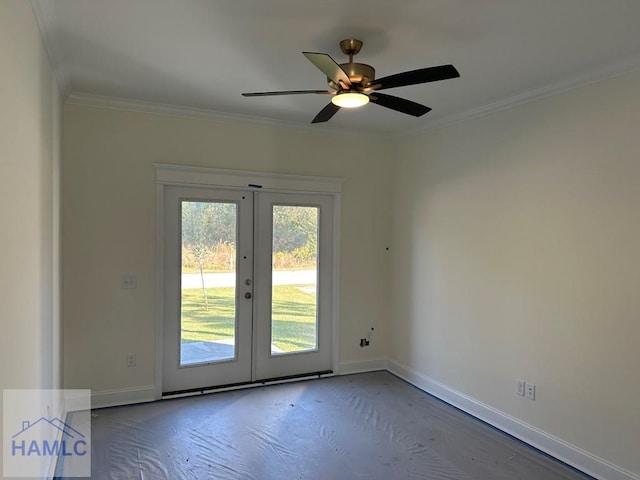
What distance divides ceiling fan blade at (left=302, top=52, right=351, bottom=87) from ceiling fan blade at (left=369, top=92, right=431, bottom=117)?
0.90 ft

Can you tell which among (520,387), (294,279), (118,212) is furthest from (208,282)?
(520,387)

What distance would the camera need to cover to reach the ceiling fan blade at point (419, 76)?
202cm

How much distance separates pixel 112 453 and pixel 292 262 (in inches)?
88.0

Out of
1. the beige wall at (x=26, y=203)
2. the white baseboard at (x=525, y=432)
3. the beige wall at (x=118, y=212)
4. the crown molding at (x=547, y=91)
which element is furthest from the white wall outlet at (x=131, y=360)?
the crown molding at (x=547, y=91)

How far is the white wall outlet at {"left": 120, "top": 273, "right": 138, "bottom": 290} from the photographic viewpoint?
11.8ft

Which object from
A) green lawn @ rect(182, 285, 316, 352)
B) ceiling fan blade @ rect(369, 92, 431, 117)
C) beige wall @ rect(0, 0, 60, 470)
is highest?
ceiling fan blade @ rect(369, 92, 431, 117)

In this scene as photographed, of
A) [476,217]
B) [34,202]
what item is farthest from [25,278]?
[476,217]

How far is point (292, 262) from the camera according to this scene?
4.30 meters

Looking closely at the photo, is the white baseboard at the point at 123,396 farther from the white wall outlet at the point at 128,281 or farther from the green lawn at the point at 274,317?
the white wall outlet at the point at 128,281

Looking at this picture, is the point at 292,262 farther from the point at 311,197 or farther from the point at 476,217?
the point at 476,217

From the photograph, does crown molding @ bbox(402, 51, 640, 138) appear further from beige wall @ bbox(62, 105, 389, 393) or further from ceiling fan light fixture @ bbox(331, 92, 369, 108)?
beige wall @ bbox(62, 105, 389, 393)

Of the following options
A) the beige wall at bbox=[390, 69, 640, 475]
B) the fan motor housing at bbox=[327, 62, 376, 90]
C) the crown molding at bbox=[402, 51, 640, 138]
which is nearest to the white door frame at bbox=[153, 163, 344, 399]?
the beige wall at bbox=[390, 69, 640, 475]

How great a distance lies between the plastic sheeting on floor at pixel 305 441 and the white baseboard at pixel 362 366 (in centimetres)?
54

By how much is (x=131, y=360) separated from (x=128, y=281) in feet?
2.30
